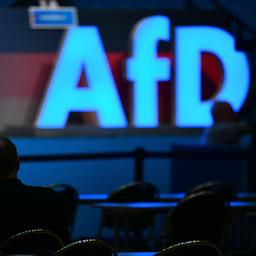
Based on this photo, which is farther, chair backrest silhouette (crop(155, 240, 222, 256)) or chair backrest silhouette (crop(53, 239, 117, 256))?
chair backrest silhouette (crop(155, 240, 222, 256))

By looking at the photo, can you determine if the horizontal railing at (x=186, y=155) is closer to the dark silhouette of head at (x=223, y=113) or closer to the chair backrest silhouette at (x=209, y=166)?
the chair backrest silhouette at (x=209, y=166)

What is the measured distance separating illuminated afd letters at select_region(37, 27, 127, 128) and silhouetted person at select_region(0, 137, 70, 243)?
22.2 ft

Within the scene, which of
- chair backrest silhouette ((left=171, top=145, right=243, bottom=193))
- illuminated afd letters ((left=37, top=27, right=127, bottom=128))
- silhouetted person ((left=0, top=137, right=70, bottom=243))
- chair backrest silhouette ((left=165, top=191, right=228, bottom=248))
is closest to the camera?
silhouetted person ((left=0, top=137, right=70, bottom=243))

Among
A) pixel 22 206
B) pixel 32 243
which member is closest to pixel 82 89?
pixel 22 206

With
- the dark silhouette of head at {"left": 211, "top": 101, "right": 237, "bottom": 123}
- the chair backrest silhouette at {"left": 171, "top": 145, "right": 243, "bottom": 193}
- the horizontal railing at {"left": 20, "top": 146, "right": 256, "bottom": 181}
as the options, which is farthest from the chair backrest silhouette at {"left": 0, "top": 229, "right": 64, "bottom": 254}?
the dark silhouette of head at {"left": 211, "top": 101, "right": 237, "bottom": 123}

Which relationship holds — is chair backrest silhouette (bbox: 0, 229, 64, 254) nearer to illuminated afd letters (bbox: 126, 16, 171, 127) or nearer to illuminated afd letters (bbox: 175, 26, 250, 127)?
illuminated afd letters (bbox: 126, 16, 171, 127)

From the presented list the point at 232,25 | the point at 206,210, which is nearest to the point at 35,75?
the point at 232,25

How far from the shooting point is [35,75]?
429 inches

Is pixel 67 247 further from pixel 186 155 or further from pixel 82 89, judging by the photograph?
pixel 82 89

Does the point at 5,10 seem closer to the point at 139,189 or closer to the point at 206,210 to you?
the point at 139,189

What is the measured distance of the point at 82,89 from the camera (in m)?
11.0

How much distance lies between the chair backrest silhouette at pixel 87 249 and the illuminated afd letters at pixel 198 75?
7.54 meters

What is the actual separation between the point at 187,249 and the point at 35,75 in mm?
7585

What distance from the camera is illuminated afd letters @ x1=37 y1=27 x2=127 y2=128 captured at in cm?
1084
